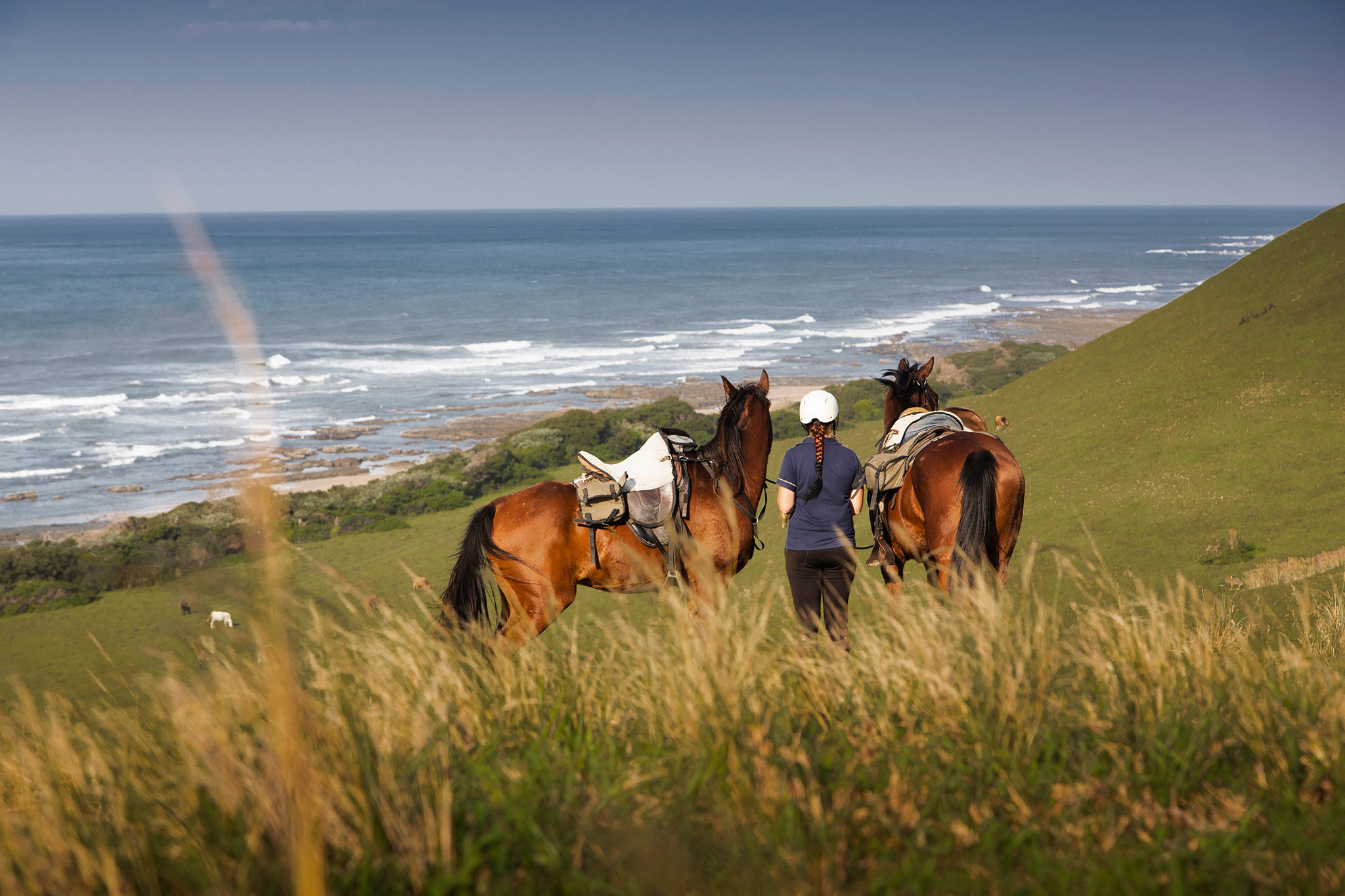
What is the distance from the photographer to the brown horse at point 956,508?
6012mm

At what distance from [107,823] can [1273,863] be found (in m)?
4.00

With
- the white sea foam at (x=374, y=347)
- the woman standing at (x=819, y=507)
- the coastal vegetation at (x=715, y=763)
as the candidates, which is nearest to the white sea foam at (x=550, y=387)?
the white sea foam at (x=374, y=347)

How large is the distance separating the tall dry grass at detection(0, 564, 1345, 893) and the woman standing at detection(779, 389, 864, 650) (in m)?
1.44

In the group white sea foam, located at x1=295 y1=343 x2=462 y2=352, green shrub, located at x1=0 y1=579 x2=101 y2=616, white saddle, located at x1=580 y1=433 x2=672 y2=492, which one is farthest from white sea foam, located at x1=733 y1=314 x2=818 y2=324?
white saddle, located at x1=580 y1=433 x2=672 y2=492

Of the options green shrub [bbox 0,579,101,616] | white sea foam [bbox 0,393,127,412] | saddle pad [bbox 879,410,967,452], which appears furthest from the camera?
white sea foam [bbox 0,393,127,412]

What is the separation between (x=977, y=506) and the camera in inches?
237

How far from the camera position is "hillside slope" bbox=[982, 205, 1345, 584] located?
10.4m

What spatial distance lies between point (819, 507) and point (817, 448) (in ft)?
1.34

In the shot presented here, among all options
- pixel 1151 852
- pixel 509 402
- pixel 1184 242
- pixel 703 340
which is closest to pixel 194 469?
pixel 509 402

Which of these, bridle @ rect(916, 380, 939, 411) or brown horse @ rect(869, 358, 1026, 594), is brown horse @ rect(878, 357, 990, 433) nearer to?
bridle @ rect(916, 380, 939, 411)

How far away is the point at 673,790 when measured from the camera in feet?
10.5

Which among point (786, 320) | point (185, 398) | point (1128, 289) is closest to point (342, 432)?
point (185, 398)

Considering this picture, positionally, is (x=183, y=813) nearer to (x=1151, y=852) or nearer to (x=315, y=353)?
(x=1151, y=852)

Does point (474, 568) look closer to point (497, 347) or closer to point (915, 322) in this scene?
point (497, 347)
